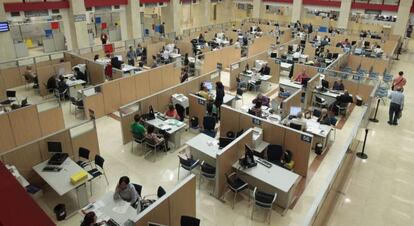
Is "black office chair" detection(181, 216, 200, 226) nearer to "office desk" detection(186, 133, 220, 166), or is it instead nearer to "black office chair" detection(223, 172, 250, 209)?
"black office chair" detection(223, 172, 250, 209)

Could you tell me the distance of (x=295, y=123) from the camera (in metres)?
9.10

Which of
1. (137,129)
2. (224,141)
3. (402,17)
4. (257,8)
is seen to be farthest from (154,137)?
(257,8)

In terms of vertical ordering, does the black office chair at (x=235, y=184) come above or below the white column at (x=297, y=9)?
below

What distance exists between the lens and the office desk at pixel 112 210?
18.6 feet

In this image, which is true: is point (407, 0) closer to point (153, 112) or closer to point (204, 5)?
point (204, 5)

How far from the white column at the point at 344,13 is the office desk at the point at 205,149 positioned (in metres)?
20.7

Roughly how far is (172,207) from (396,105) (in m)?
9.40

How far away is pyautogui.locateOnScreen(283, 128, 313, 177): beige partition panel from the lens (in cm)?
803

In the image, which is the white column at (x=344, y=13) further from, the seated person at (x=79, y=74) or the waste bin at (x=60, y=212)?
the waste bin at (x=60, y=212)

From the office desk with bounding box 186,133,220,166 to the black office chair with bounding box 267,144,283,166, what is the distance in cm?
142

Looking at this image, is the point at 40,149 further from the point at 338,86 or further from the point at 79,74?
the point at 338,86

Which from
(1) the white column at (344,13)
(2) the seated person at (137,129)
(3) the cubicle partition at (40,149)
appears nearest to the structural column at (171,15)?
(1) the white column at (344,13)

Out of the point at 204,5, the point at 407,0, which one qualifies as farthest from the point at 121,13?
the point at 407,0

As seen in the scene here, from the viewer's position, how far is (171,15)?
79.5 ft
